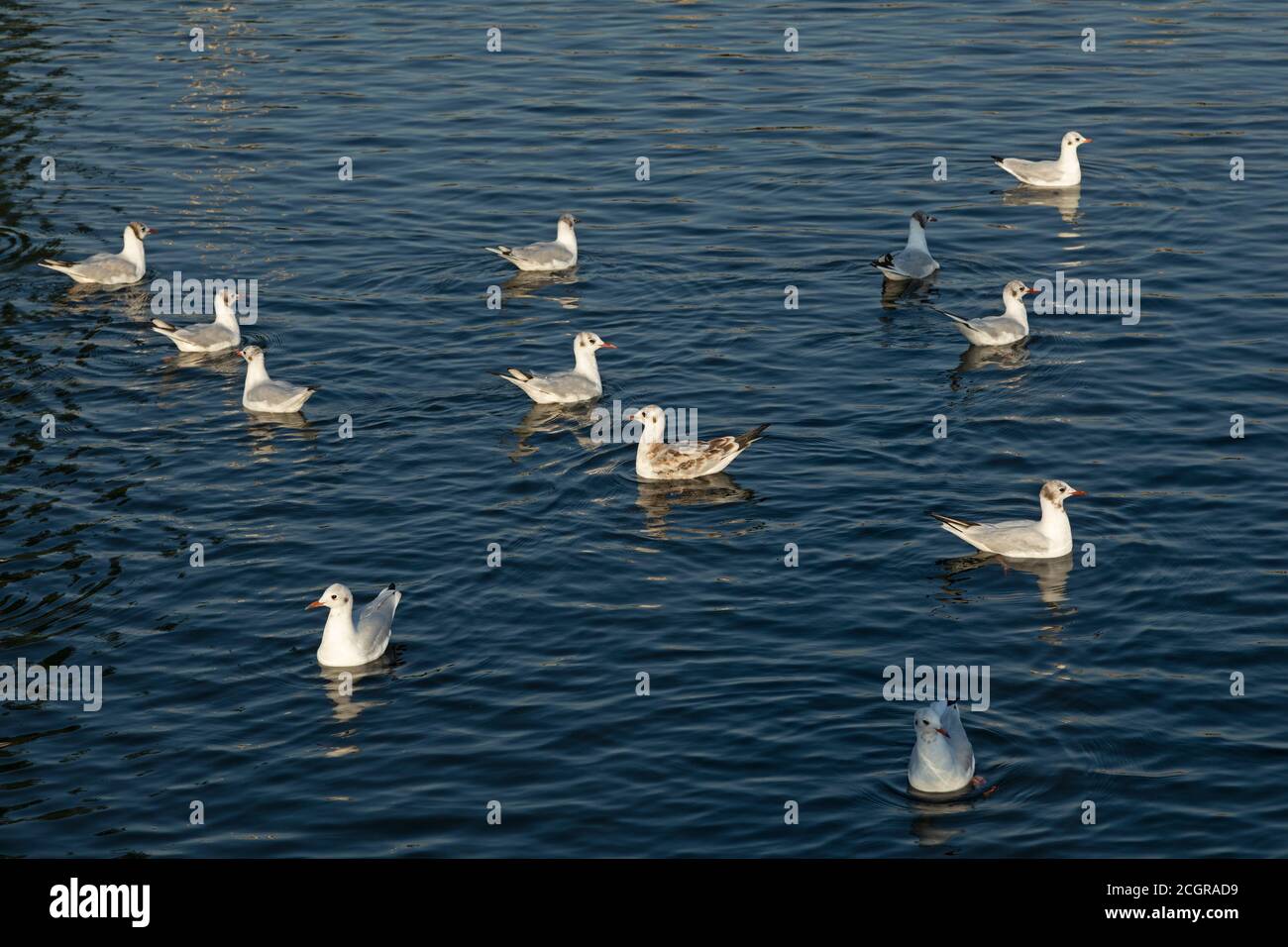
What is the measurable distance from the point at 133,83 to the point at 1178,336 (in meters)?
28.0

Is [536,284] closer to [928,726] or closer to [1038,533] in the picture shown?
[1038,533]

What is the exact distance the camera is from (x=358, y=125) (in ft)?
141

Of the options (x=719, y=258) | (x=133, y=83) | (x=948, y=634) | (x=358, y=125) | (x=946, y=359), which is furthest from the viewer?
(x=133, y=83)

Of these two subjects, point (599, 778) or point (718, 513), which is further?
point (718, 513)

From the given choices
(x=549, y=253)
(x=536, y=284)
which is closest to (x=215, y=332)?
(x=536, y=284)

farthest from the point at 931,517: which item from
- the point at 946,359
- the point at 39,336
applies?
the point at 39,336

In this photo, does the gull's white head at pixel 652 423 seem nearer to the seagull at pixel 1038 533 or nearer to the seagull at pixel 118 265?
the seagull at pixel 1038 533

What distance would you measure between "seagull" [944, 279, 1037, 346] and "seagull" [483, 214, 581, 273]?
24.4 ft

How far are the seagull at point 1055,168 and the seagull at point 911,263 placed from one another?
5.33 m

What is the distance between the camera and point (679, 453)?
2639 centimetres

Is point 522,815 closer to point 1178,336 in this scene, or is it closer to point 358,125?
point 1178,336

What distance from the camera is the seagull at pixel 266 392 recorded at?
1127 inches

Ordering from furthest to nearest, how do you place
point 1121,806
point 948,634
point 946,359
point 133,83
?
point 133,83
point 946,359
point 948,634
point 1121,806

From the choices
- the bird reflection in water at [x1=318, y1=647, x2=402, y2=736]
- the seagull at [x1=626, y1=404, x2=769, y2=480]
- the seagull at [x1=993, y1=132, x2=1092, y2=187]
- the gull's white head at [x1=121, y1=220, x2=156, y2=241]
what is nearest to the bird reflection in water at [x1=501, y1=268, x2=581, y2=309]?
the gull's white head at [x1=121, y1=220, x2=156, y2=241]
